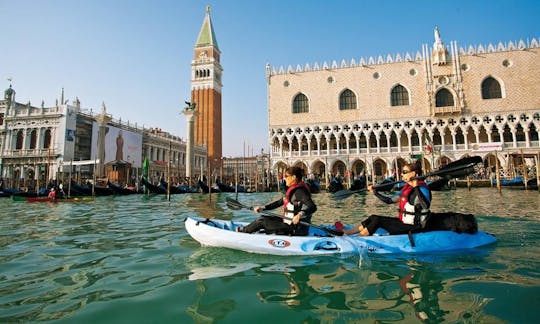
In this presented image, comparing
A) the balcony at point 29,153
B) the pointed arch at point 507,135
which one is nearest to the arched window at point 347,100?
the pointed arch at point 507,135

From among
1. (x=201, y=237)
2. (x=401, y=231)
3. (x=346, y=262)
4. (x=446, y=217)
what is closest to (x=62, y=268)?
(x=201, y=237)

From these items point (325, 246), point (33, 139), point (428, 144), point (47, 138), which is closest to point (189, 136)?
point (47, 138)

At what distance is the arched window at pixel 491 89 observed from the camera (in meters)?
25.0

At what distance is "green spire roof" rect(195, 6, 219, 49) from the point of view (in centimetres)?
4803

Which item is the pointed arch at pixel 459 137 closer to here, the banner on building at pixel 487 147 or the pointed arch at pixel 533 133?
the banner on building at pixel 487 147

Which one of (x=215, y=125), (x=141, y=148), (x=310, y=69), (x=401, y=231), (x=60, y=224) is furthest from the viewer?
(x=215, y=125)

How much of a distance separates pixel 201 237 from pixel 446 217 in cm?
313

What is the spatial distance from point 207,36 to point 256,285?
166ft

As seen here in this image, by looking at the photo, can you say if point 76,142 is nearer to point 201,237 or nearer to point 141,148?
point 141,148

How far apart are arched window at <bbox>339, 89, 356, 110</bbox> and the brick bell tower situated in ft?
73.2

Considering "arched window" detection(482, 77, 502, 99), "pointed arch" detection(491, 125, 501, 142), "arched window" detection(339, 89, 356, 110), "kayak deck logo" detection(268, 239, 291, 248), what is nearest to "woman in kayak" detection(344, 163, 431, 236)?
"kayak deck logo" detection(268, 239, 291, 248)

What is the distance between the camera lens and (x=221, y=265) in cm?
344

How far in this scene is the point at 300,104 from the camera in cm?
2908

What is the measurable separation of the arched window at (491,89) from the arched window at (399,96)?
559 cm
